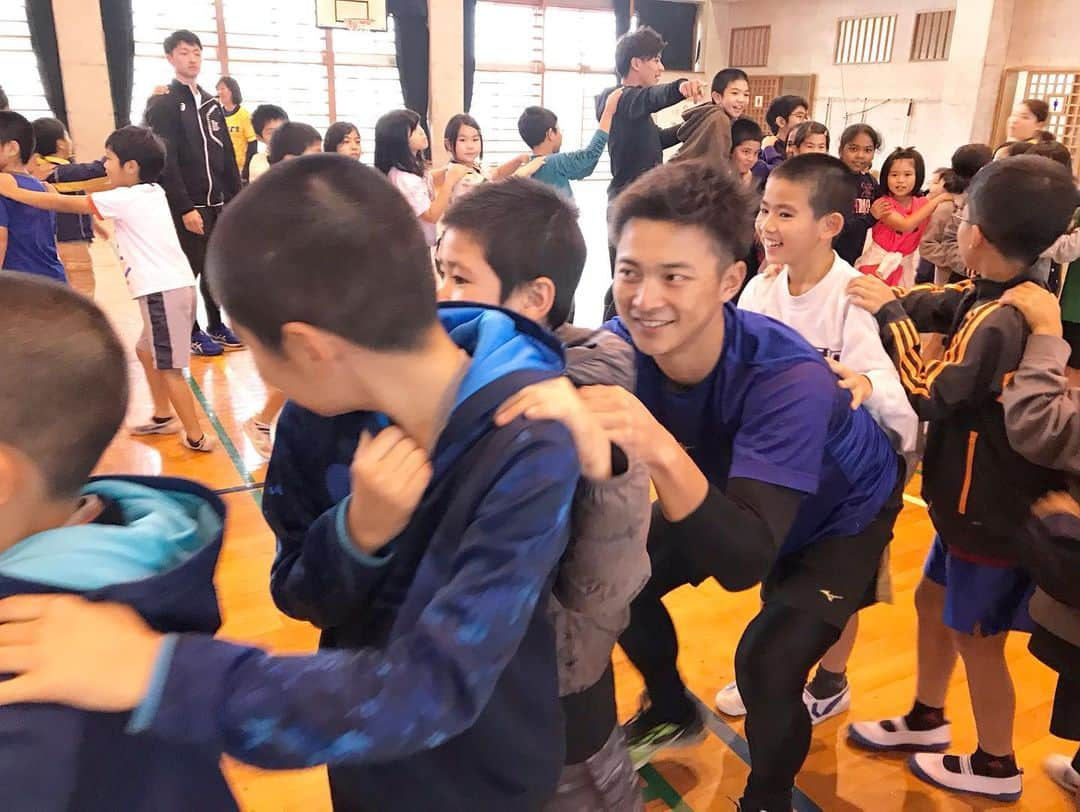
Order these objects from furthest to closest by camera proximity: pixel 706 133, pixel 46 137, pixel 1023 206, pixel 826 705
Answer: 1. pixel 46 137
2. pixel 706 133
3. pixel 826 705
4. pixel 1023 206

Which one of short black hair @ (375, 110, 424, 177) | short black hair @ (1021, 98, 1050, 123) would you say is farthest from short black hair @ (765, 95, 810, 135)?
short black hair @ (375, 110, 424, 177)

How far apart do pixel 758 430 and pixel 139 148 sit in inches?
119

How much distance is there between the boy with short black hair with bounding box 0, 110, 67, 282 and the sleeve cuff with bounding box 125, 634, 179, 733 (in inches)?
135

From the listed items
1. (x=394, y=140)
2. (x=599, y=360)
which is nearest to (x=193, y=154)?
(x=394, y=140)

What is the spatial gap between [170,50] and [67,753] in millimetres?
5053

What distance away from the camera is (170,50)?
4770 millimetres

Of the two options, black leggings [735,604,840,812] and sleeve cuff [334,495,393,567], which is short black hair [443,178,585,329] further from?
sleeve cuff [334,495,393,567]

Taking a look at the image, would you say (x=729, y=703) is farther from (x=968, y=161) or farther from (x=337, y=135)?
(x=337, y=135)

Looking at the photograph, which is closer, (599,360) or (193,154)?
(599,360)

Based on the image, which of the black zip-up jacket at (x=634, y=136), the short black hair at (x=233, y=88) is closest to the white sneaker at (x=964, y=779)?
the black zip-up jacket at (x=634, y=136)

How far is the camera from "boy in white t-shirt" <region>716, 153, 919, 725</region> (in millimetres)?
1753

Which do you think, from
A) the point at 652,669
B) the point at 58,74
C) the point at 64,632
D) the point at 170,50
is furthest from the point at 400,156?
the point at 58,74

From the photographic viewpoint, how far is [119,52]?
895 centimetres

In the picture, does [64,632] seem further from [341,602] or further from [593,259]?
[593,259]
